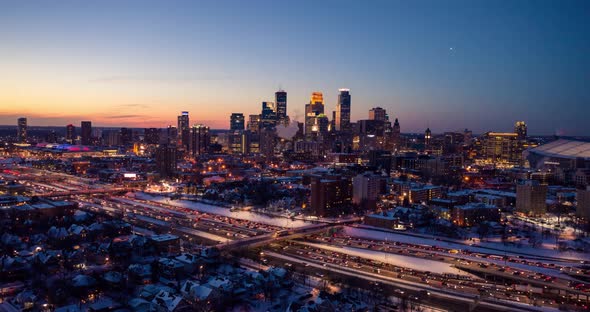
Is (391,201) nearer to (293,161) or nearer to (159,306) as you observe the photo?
(159,306)

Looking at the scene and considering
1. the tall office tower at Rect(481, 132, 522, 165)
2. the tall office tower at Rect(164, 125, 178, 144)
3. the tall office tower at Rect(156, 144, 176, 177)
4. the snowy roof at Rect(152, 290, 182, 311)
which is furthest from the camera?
the tall office tower at Rect(164, 125, 178, 144)

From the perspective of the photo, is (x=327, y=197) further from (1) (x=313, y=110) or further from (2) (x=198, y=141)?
(1) (x=313, y=110)

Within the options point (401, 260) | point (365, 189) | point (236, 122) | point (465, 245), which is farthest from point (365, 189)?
point (236, 122)

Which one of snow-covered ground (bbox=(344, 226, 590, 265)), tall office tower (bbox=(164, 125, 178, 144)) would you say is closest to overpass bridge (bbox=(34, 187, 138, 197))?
snow-covered ground (bbox=(344, 226, 590, 265))

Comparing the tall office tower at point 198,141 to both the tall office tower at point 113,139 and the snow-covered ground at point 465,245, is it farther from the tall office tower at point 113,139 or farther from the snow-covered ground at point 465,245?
the snow-covered ground at point 465,245

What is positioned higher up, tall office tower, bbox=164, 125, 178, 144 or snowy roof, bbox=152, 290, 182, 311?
tall office tower, bbox=164, 125, 178, 144

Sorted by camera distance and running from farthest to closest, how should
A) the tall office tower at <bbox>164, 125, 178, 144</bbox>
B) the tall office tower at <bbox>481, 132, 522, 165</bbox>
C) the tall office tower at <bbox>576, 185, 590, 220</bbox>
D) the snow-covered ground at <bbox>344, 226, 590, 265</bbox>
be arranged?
the tall office tower at <bbox>164, 125, 178, 144</bbox> < the tall office tower at <bbox>481, 132, 522, 165</bbox> < the tall office tower at <bbox>576, 185, 590, 220</bbox> < the snow-covered ground at <bbox>344, 226, 590, 265</bbox>

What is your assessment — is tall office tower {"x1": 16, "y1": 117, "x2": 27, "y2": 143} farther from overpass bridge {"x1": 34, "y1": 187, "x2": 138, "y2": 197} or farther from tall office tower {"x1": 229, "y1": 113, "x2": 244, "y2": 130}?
overpass bridge {"x1": 34, "y1": 187, "x2": 138, "y2": 197}
